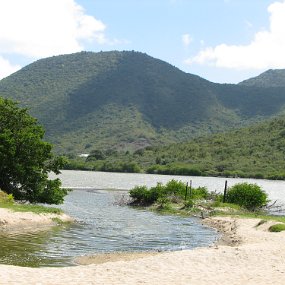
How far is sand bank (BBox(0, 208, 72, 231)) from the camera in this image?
36.5 m

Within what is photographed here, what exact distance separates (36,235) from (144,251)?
8.37 metres

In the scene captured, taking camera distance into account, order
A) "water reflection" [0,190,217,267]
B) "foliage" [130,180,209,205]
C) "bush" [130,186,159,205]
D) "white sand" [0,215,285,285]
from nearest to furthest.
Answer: "white sand" [0,215,285,285]
"water reflection" [0,190,217,267]
"foliage" [130,180,209,205]
"bush" [130,186,159,205]

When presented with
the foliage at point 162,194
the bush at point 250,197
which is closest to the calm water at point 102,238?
the foliage at point 162,194

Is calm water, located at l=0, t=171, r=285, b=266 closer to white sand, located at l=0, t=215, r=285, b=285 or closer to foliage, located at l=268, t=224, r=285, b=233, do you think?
white sand, located at l=0, t=215, r=285, b=285

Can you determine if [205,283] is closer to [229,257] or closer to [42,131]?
[229,257]

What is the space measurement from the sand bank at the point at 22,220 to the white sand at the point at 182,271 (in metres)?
14.7

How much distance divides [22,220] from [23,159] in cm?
1307

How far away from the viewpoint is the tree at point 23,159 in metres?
49.1

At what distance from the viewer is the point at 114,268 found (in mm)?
22094

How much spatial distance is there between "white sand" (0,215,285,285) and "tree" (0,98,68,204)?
26012 mm

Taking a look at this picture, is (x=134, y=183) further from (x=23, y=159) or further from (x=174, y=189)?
(x=23, y=159)

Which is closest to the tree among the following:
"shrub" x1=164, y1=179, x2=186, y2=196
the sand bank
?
the sand bank

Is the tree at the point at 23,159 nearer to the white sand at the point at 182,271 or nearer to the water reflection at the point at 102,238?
the water reflection at the point at 102,238

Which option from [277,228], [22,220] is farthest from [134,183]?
[22,220]
